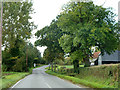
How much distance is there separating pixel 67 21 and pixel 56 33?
803cm

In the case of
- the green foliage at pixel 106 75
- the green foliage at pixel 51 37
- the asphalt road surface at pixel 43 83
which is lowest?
the asphalt road surface at pixel 43 83

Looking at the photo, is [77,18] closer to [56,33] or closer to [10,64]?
[56,33]

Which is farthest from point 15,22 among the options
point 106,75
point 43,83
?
point 106,75

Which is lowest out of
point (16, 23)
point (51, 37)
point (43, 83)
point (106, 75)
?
point (43, 83)

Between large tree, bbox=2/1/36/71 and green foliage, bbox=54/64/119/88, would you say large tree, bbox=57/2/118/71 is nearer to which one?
green foliage, bbox=54/64/119/88

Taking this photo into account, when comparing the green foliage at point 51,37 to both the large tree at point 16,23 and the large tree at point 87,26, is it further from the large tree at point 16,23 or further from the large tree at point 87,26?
the large tree at point 87,26

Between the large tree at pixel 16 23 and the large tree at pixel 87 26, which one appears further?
the large tree at pixel 16 23

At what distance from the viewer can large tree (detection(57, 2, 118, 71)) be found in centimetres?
2854

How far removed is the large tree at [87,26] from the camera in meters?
28.5

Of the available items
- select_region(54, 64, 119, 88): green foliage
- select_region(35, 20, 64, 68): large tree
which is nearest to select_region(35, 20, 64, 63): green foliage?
select_region(35, 20, 64, 68): large tree

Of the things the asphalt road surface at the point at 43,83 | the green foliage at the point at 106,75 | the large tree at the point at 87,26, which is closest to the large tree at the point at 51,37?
the large tree at the point at 87,26

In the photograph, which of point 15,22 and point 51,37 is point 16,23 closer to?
point 15,22

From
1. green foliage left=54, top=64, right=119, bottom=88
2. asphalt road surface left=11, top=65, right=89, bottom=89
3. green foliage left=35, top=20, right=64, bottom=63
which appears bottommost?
asphalt road surface left=11, top=65, right=89, bottom=89

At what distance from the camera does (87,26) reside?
94.7 feet
